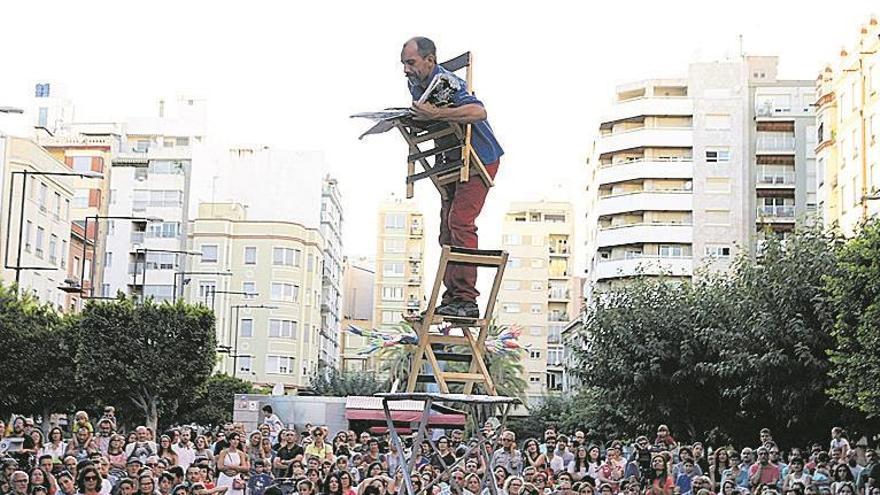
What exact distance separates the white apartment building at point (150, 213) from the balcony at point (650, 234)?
26.6 metres

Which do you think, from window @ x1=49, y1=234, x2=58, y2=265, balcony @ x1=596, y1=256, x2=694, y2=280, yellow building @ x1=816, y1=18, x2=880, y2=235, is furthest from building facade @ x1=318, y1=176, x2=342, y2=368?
yellow building @ x1=816, y1=18, x2=880, y2=235

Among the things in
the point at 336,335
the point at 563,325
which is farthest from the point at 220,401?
the point at 563,325

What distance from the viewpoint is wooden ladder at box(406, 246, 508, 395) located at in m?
8.41

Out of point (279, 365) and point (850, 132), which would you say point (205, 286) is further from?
point (850, 132)

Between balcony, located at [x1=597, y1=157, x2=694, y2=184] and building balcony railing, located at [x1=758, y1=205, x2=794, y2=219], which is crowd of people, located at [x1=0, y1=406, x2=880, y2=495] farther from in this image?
balcony, located at [x1=597, y1=157, x2=694, y2=184]

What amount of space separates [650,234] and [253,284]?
82.4 ft

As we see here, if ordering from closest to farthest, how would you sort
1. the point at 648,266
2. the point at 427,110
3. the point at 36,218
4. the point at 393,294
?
the point at 427,110 < the point at 36,218 < the point at 648,266 < the point at 393,294

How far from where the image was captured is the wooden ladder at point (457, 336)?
8406 millimetres

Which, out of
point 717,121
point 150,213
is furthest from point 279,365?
point 717,121

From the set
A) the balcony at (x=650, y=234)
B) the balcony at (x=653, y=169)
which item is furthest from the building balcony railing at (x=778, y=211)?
the balcony at (x=653, y=169)

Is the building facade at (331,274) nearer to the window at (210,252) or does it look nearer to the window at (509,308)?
the window at (210,252)

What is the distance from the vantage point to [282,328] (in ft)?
290

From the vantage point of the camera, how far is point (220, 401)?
5500 cm

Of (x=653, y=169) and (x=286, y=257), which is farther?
(x=286, y=257)
